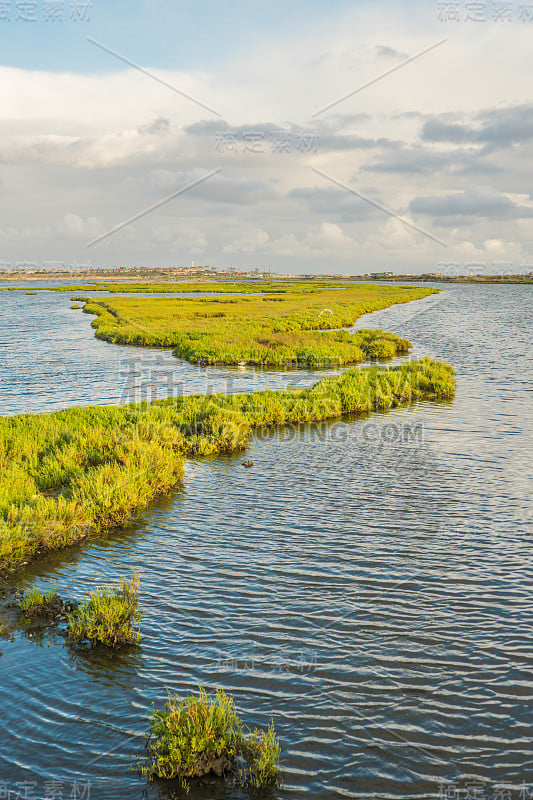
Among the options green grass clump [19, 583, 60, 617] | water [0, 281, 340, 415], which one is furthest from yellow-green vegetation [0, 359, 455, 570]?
water [0, 281, 340, 415]

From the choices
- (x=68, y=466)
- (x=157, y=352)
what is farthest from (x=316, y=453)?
(x=157, y=352)

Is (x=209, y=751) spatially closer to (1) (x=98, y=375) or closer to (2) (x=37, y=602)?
(2) (x=37, y=602)

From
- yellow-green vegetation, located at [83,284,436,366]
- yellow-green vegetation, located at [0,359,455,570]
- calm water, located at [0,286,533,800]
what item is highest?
yellow-green vegetation, located at [83,284,436,366]

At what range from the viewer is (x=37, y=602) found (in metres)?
10.2

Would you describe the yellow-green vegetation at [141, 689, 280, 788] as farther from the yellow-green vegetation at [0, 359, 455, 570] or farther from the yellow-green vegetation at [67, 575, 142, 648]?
the yellow-green vegetation at [0, 359, 455, 570]

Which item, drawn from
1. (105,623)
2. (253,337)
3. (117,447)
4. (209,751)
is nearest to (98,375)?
(253,337)

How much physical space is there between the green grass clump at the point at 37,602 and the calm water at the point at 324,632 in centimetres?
66

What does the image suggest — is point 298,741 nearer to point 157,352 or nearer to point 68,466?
point 68,466

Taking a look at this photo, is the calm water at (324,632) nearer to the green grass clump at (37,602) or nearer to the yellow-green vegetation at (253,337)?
the green grass clump at (37,602)

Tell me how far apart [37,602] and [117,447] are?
7.94m

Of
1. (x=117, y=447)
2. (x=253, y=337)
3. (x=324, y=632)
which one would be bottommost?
(x=324, y=632)

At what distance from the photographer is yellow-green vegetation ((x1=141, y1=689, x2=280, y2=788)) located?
21.9 ft

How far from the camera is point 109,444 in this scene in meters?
18.6

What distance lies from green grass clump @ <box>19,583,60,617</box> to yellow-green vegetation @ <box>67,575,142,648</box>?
0.60 metres
